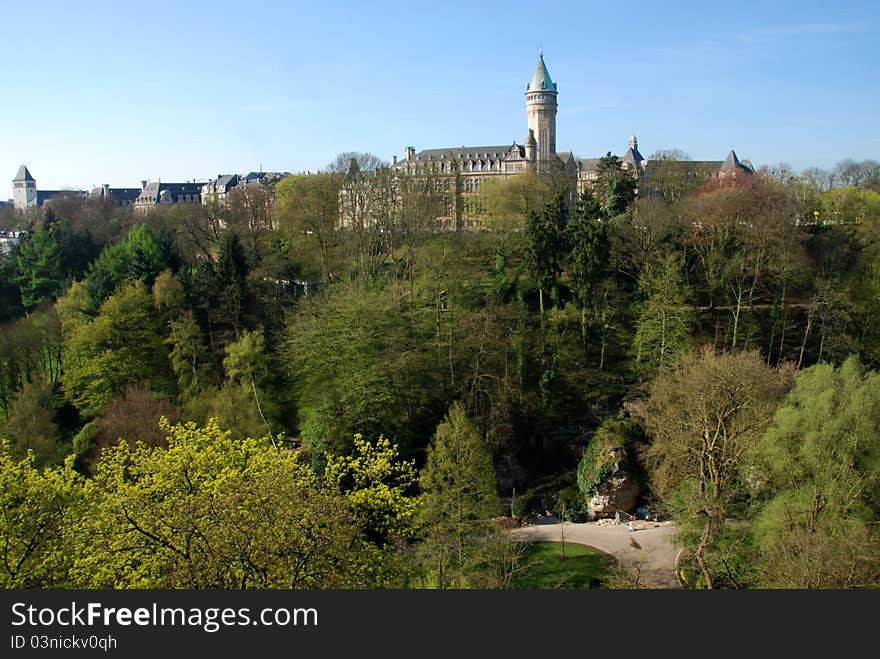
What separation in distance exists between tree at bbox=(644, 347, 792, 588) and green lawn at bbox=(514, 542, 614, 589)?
2697mm

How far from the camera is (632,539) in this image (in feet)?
78.7

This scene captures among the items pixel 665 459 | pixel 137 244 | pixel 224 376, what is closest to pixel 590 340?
pixel 665 459

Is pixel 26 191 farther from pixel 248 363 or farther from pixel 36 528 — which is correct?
pixel 36 528

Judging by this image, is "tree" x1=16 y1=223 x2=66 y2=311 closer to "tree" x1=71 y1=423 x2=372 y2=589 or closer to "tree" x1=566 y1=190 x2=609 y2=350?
"tree" x1=566 y1=190 x2=609 y2=350

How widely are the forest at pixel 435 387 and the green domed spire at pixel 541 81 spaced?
147 feet

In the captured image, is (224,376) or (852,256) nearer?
(224,376)

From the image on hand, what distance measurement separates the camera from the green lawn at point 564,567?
21.1 meters

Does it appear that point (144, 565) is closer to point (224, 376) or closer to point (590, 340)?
point (224, 376)

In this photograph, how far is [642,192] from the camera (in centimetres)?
5434

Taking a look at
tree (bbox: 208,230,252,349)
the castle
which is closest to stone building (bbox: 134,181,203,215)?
the castle

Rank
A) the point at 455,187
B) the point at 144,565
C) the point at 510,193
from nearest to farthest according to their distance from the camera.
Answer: the point at 144,565
the point at 510,193
the point at 455,187

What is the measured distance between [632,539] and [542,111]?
241 ft

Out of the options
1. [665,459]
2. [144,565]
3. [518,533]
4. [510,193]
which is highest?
[510,193]

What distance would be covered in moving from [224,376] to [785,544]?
25504 millimetres
